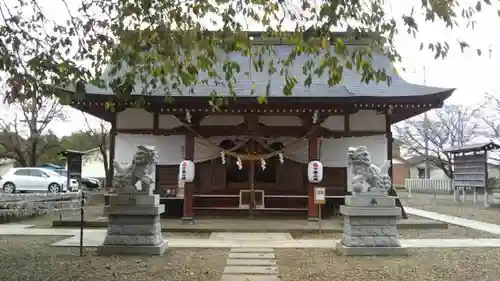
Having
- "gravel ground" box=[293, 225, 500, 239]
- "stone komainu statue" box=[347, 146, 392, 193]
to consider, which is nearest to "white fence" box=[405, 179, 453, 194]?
"gravel ground" box=[293, 225, 500, 239]

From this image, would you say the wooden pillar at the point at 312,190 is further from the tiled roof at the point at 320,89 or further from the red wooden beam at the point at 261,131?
the tiled roof at the point at 320,89

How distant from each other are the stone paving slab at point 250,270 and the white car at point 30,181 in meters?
17.6

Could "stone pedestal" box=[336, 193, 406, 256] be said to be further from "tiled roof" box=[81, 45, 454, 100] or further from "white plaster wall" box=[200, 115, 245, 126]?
"white plaster wall" box=[200, 115, 245, 126]

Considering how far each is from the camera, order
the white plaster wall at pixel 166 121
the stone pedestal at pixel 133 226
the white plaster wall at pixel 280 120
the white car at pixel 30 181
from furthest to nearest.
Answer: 1. the white car at pixel 30 181
2. the white plaster wall at pixel 166 121
3. the white plaster wall at pixel 280 120
4. the stone pedestal at pixel 133 226

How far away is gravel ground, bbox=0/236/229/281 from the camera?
6711 mm

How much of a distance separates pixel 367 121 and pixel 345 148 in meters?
1.07

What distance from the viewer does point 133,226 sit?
8656mm

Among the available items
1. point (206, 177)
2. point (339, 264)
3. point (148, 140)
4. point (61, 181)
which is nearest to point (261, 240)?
point (339, 264)

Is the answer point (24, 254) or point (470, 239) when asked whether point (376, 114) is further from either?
point (24, 254)

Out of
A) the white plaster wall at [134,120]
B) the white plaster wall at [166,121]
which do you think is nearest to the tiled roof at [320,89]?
the white plaster wall at [134,120]

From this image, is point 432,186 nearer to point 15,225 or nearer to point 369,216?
point 369,216

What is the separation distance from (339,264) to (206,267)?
2.20 m

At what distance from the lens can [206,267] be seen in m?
7.49

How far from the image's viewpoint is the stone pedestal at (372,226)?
336 inches
